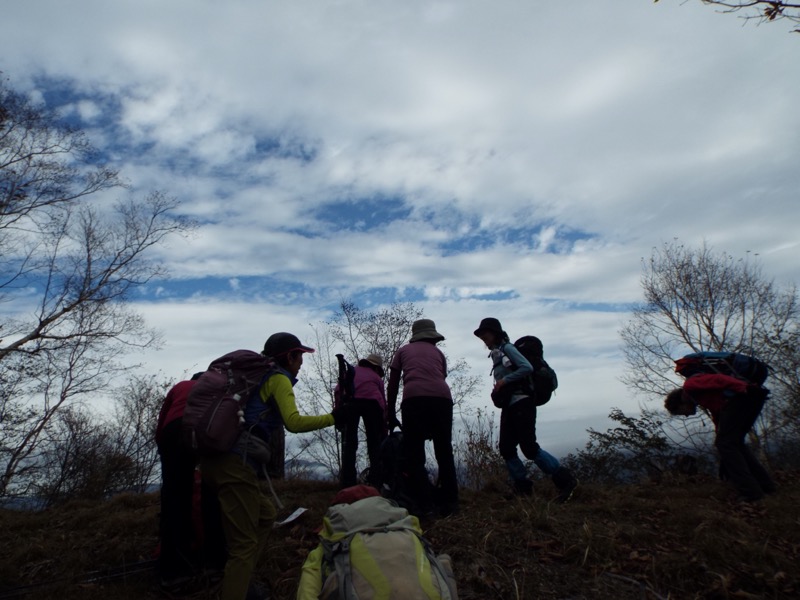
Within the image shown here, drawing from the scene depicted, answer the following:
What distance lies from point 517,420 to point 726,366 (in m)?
2.30

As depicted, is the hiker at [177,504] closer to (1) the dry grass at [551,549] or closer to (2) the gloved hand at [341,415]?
(1) the dry grass at [551,549]

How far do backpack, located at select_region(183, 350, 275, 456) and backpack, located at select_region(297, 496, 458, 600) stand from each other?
797mm

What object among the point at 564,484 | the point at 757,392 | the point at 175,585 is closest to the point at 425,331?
the point at 564,484

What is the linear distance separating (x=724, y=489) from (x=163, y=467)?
5904 millimetres

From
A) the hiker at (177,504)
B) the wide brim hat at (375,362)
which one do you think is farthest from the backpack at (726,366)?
the hiker at (177,504)

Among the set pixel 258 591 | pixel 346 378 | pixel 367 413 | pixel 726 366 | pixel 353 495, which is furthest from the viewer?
pixel 367 413

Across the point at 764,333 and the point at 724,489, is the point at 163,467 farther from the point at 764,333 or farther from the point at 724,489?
the point at 764,333

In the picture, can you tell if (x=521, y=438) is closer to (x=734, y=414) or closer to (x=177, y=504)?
(x=734, y=414)

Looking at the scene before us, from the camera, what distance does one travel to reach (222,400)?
2924mm

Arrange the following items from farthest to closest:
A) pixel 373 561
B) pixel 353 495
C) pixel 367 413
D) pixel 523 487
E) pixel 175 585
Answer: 1. pixel 367 413
2. pixel 523 487
3. pixel 175 585
4. pixel 353 495
5. pixel 373 561

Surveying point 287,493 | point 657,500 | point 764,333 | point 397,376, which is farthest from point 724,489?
point 764,333

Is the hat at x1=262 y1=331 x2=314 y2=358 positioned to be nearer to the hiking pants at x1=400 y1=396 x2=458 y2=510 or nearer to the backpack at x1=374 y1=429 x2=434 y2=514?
the hiking pants at x1=400 y1=396 x2=458 y2=510

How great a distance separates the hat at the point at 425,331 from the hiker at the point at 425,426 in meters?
0.22

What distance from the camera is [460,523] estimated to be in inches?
174
